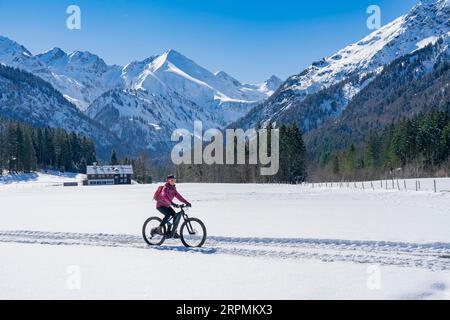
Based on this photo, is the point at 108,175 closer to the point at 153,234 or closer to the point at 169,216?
the point at 153,234

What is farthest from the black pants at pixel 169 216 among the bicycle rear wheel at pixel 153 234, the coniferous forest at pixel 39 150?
the coniferous forest at pixel 39 150

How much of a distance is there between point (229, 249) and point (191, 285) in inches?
191

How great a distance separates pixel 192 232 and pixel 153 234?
1.41 metres

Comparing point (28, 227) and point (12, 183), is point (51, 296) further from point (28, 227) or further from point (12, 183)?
point (12, 183)

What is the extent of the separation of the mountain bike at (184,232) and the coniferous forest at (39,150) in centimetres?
10565

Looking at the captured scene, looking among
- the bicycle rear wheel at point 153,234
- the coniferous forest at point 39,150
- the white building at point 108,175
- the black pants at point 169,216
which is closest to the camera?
the black pants at point 169,216

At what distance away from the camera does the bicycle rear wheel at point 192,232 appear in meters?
16.0

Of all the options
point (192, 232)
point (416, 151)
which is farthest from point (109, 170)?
point (192, 232)

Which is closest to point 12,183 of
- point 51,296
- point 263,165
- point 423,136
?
point 263,165

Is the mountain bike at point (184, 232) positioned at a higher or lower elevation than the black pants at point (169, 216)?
lower

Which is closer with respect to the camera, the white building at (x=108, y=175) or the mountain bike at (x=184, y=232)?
the mountain bike at (x=184, y=232)

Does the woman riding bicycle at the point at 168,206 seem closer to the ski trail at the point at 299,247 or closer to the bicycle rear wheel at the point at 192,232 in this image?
the bicycle rear wheel at the point at 192,232

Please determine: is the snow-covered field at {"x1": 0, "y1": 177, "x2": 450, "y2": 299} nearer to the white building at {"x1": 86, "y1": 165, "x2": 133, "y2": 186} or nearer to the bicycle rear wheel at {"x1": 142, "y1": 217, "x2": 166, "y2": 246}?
the bicycle rear wheel at {"x1": 142, "y1": 217, "x2": 166, "y2": 246}

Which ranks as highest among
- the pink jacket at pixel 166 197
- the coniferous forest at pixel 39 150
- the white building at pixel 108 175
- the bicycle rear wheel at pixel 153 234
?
the coniferous forest at pixel 39 150
